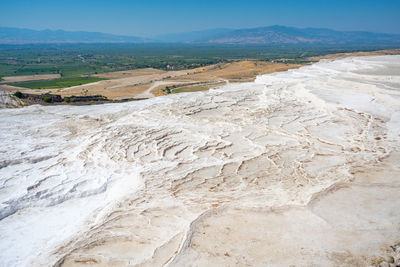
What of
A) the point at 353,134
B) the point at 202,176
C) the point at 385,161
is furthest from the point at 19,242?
the point at 353,134

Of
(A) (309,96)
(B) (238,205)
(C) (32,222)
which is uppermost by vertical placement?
(A) (309,96)

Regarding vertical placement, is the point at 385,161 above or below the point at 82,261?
above

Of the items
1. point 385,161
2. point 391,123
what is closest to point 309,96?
point 391,123

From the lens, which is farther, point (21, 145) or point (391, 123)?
point (391, 123)

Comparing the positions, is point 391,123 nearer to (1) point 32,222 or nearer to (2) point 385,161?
(2) point 385,161

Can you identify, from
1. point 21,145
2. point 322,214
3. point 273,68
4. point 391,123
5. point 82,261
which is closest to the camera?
point 82,261

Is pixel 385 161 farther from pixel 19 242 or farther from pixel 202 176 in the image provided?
pixel 19 242

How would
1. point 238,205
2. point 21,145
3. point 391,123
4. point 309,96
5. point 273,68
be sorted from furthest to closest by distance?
point 273,68 → point 309,96 → point 391,123 → point 21,145 → point 238,205
